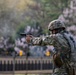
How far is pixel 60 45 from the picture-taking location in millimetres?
2904

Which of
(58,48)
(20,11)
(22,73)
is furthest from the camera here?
(20,11)

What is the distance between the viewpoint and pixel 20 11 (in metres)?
11.9

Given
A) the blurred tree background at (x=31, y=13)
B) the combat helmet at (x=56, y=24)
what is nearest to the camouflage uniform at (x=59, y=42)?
the combat helmet at (x=56, y=24)

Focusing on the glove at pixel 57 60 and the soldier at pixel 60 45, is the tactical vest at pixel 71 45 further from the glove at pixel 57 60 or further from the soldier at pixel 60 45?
the glove at pixel 57 60

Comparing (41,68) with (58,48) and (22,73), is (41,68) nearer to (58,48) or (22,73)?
(22,73)

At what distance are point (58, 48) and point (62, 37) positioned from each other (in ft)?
0.35

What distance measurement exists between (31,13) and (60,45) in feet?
30.0

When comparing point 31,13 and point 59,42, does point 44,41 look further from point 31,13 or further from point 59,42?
point 31,13

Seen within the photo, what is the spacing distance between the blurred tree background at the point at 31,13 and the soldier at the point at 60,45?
28.3ft

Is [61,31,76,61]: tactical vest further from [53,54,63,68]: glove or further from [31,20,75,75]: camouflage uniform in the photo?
[53,54,63,68]: glove

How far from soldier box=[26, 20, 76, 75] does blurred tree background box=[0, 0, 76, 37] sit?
8.63m

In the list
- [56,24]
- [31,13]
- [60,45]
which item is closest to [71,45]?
[60,45]

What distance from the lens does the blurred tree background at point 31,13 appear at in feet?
38.5

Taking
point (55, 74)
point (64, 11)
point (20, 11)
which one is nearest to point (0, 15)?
point (20, 11)
